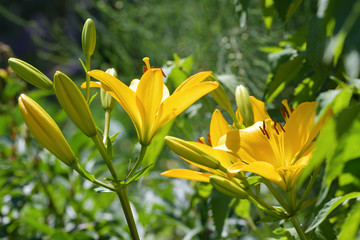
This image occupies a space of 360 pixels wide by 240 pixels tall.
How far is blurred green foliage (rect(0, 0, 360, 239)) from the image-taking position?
23 cm

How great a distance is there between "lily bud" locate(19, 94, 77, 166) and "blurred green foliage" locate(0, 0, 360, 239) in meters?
0.08

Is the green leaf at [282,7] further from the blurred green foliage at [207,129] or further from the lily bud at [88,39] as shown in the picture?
the lily bud at [88,39]

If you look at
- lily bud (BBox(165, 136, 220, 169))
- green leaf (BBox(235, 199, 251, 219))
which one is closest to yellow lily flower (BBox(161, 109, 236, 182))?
lily bud (BBox(165, 136, 220, 169))

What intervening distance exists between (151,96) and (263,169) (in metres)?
0.10

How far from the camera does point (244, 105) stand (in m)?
0.32

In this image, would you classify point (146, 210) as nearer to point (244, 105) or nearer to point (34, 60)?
point (244, 105)

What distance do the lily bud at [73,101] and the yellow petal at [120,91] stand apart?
0.06 feet

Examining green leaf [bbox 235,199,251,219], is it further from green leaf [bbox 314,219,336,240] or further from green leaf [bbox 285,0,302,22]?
green leaf [bbox 285,0,302,22]

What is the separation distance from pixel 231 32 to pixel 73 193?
605 mm

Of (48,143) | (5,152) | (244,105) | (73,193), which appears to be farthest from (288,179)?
(5,152)

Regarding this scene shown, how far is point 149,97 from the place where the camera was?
31 cm

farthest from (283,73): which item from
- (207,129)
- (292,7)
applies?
(207,129)

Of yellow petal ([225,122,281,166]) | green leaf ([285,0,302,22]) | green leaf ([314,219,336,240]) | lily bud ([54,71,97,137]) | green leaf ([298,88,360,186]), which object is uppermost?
green leaf ([285,0,302,22])

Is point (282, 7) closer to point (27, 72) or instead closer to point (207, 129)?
point (27, 72)
